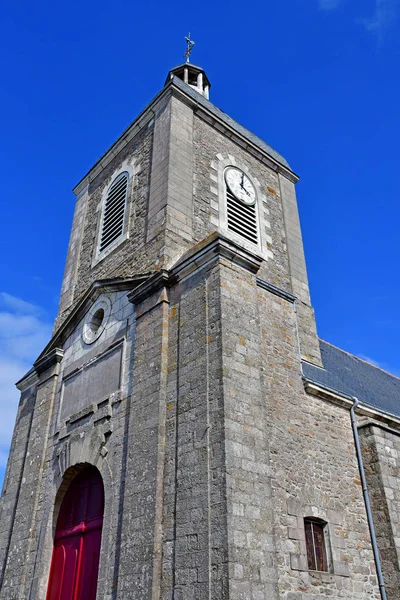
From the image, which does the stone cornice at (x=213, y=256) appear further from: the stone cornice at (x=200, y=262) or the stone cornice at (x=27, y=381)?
the stone cornice at (x=27, y=381)

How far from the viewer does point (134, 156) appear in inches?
456

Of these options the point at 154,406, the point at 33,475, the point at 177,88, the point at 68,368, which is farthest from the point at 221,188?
the point at 33,475

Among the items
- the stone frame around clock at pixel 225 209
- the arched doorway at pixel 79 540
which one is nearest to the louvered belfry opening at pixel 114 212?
the stone frame around clock at pixel 225 209

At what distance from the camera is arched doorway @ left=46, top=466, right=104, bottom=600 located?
24.1 feet

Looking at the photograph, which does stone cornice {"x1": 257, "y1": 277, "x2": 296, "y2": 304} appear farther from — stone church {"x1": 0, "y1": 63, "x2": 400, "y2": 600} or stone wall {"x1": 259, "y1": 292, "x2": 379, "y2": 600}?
stone wall {"x1": 259, "y1": 292, "x2": 379, "y2": 600}

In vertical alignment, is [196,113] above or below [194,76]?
below

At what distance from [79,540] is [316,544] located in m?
3.24

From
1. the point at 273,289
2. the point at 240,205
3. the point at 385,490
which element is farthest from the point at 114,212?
the point at 385,490

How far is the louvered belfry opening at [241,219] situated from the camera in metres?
10.6

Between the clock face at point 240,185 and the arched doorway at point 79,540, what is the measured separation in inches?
235

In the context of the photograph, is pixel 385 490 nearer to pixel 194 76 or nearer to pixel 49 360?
pixel 49 360

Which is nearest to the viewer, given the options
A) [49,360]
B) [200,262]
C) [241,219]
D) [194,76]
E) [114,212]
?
[200,262]

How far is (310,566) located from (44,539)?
3.82 metres

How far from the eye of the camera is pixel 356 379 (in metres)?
11.5
